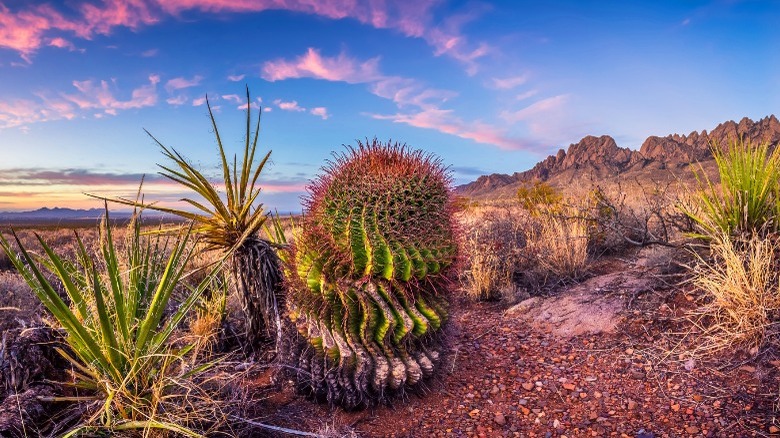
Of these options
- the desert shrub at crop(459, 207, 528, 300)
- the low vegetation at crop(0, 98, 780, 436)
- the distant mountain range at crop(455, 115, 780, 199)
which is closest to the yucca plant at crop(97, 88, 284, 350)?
→ the low vegetation at crop(0, 98, 780, 436)

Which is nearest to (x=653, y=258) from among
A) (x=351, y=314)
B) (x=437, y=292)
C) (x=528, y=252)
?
(x=528, y=252)

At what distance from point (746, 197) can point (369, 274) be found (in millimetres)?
4252

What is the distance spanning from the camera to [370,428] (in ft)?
12.0

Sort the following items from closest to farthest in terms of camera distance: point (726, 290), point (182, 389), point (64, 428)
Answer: point (64, 428)
point (182, 389)
point (726, 290)

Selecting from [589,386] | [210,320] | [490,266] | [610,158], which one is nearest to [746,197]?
[589,386]

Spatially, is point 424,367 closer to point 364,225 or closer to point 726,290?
point 364,225

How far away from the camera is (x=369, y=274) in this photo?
366 centimetres

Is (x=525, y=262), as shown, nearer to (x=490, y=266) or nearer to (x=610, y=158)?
(x=490, y=266)

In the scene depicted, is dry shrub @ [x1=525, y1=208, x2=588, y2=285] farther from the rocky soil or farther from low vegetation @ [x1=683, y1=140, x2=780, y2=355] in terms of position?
low vegetation @ [x1=683, y1=140, x2=780, y2=355]

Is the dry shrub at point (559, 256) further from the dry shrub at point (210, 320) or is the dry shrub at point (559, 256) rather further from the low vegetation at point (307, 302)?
the dry shrub at point (210, 320)

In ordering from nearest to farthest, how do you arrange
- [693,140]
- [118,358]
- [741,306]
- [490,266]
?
[118,358] → [741,306] → [490,266] → [693,140]

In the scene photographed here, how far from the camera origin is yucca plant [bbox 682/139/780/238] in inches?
210

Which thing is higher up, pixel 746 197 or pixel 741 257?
pixel 746 197

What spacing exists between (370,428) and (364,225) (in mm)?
1466
